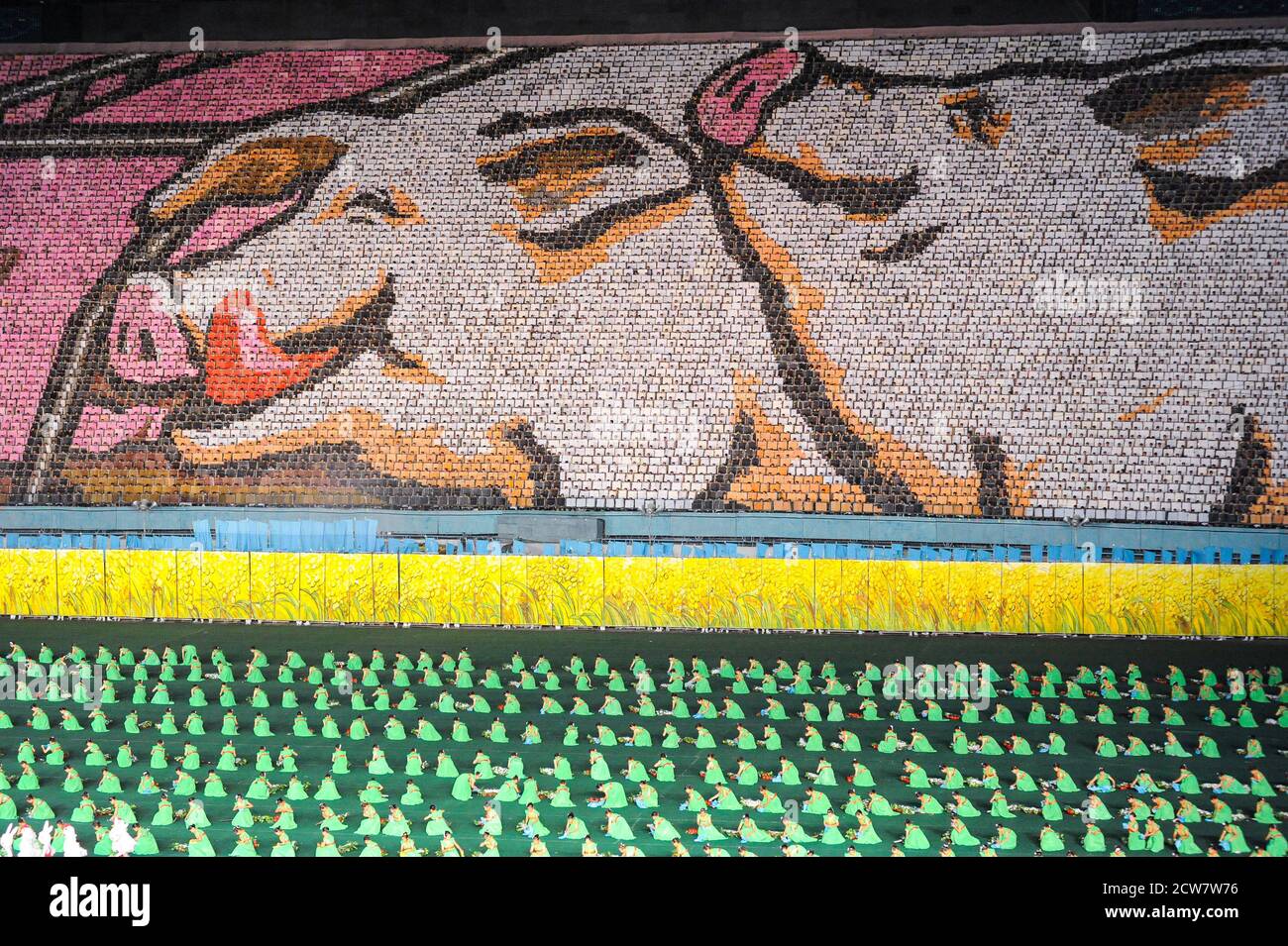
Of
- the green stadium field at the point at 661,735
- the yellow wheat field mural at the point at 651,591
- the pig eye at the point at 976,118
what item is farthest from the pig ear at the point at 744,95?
the green stadium field at the point at 661,735

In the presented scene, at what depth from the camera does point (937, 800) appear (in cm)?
1584

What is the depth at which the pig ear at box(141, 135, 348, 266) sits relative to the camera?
101ft

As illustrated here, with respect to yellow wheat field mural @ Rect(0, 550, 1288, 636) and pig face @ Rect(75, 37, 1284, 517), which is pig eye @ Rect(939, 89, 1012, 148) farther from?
yellow wheat field mural @ Rect(0, 550, 1288, 636)

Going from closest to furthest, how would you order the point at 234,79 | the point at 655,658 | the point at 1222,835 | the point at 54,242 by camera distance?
the point at 1222,835 < the point at 655,658 < the point at 54,242 < the point at 234,79

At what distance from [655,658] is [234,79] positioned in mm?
18393

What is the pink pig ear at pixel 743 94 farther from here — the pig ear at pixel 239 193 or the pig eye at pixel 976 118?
the pig ear at pixel 239 193

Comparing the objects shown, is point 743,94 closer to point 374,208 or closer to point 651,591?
point 374,208

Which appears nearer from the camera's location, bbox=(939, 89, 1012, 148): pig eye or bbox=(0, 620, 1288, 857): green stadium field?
bbox=(0, 620, 1288, 857): green stadium field

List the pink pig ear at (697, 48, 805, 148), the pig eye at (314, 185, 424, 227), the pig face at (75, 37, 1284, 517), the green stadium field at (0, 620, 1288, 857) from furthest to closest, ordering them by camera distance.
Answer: the pink pig ear at (697, 48, 805, 148) < the pig eye at (314, 185, 424, 227) < the pig face at (75, 37, 1284, 517) < the green stadium field at (0, 620, 1288, 857)

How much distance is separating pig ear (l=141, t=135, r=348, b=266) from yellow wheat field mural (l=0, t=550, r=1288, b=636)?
8.46 m

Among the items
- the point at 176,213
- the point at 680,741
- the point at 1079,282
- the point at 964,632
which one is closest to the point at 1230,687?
the point at 964,632

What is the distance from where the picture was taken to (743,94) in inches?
1237

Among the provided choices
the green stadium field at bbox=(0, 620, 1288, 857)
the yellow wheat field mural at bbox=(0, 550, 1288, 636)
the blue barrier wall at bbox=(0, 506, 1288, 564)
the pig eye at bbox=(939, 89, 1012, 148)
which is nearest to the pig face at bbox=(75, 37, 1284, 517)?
the pig eye at bbox=(939, 89, 1012, 148)
